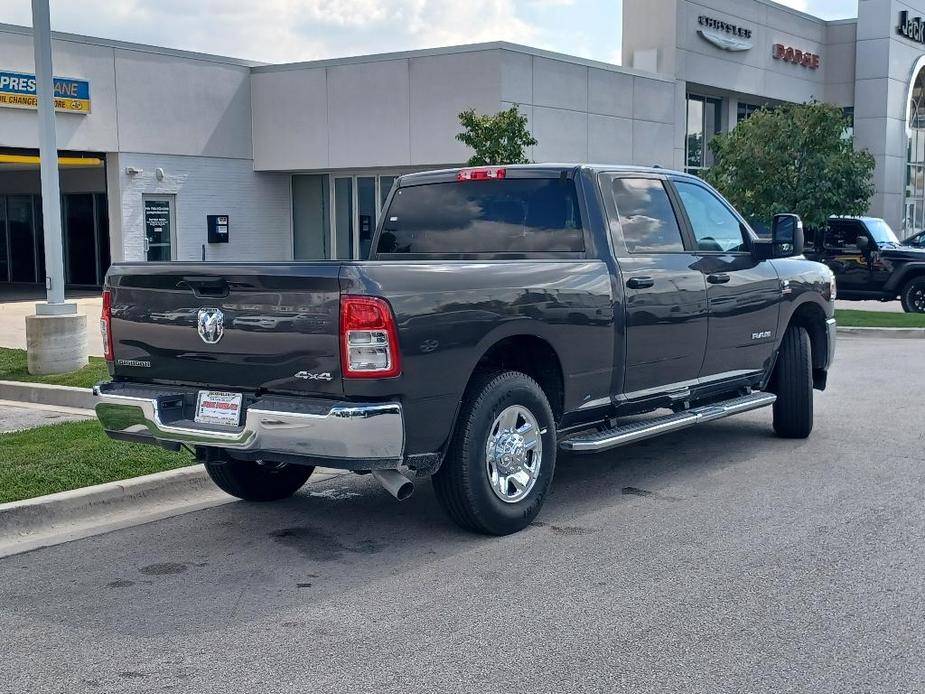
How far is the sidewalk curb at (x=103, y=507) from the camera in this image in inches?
252

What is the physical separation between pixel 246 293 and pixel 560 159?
21.8m

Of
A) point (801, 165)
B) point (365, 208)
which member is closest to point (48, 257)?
point (801, 165)

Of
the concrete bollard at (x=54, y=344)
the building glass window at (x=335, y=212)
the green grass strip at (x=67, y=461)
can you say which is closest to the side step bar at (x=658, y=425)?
the green grass strip at (x=67, y=461)

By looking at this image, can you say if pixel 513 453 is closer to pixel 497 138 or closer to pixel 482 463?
pixel 482 463

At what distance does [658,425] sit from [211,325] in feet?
9.90

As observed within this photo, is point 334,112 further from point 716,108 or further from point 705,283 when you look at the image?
point 705,283

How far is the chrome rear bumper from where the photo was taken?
5355 mm

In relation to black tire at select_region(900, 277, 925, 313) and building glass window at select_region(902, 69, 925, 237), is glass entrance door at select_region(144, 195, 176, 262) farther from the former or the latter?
building glass window at select_region(902, 69, 925, 237)

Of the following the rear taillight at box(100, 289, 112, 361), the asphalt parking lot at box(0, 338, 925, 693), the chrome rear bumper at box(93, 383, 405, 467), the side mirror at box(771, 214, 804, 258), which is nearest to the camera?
the asphalt parking lot at box(0, 338, 925, 693)

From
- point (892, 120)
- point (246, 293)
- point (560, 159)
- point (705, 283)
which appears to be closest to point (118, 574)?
point (246, 293)

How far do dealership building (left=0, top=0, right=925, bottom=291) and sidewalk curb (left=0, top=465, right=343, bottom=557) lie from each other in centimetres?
1788

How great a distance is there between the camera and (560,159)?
1054 inches

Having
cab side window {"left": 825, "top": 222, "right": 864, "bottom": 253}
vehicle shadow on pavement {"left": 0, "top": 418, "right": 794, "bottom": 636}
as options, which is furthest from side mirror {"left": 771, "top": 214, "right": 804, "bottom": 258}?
cab side window {"left": 825, "top": 222, "right": 864, "bottom": 253}

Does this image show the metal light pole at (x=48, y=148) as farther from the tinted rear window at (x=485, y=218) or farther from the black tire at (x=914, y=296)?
the black tire at (x=914, y=296)
